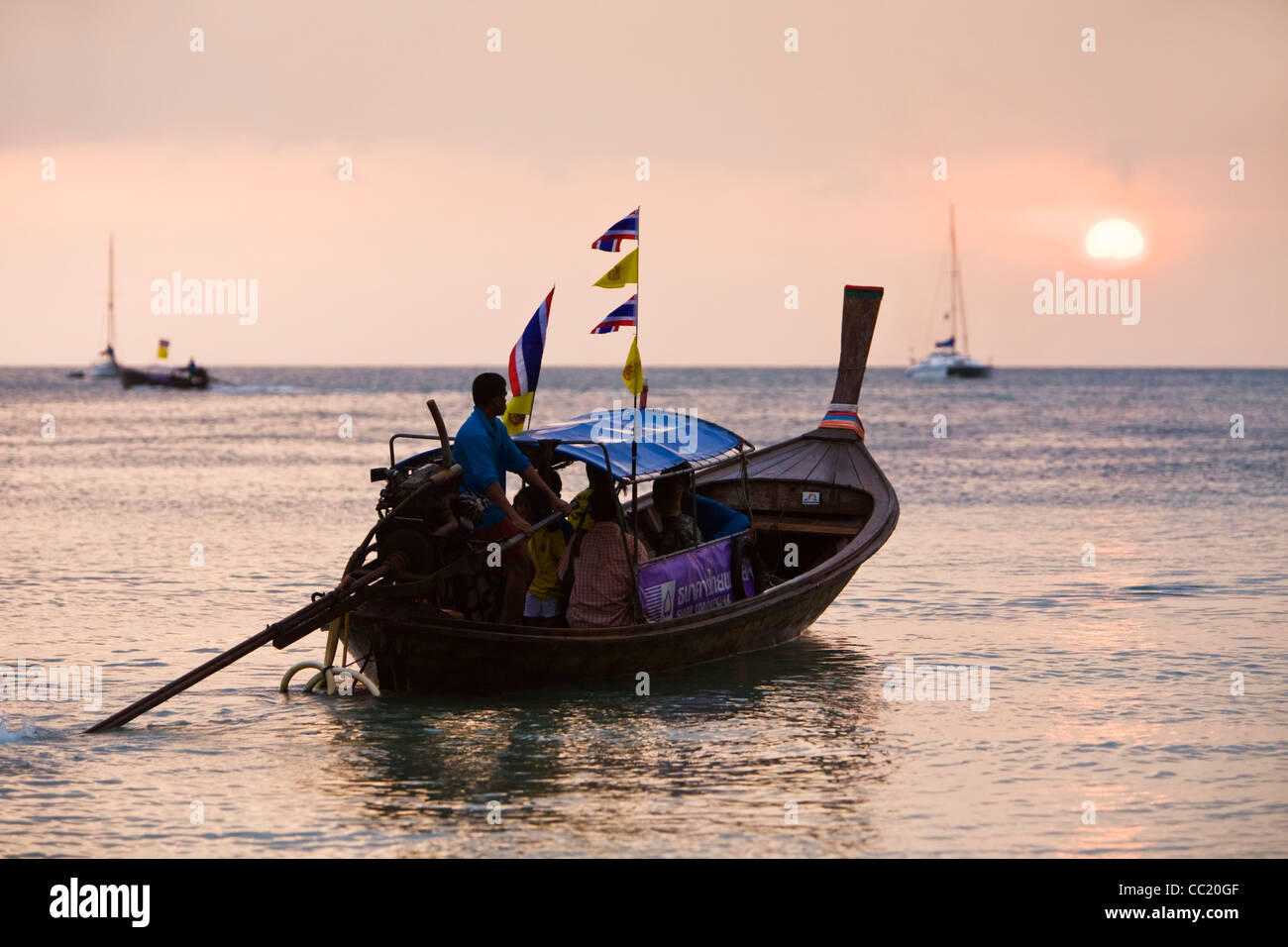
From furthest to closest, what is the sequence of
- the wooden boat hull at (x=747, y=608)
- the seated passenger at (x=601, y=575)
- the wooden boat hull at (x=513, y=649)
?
1. the seated passenger at (x=601, y=575)
2. the wooden boat hull at (x=747, y=608)
3. the wooden boat hull at (x=513, y=649)

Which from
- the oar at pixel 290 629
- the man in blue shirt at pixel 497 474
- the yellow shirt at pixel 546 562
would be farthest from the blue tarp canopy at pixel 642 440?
the oar at pixel 290 629

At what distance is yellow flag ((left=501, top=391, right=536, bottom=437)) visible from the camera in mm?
11672

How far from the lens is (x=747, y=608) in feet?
39.3

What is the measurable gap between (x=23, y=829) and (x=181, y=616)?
6.80 metres

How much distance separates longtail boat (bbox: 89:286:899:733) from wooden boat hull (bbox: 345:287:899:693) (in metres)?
0.01

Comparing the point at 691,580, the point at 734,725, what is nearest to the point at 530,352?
the point at 691,580

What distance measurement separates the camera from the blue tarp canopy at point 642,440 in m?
11.1

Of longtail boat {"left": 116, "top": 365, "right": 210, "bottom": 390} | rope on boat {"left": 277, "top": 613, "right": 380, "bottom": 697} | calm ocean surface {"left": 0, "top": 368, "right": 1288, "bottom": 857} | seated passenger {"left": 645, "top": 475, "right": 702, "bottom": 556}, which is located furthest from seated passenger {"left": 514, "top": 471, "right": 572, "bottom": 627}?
longtail boat {"left": 116, "top": 365, "right": 210, "bottom": 390}

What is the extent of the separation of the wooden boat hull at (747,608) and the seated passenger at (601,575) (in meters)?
0.24

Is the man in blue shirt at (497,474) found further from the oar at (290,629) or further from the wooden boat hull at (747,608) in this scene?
the wooden boat hull at (747,608)

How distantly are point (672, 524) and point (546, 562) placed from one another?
1.20m

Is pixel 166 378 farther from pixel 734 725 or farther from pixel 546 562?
pixel 734 725

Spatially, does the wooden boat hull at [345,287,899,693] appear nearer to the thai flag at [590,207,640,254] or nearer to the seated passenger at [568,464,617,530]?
the seated passenger at [568,464,617,530]
